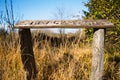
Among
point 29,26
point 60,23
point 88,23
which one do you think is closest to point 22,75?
point 29,26

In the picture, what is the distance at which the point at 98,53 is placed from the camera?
10.4 ft

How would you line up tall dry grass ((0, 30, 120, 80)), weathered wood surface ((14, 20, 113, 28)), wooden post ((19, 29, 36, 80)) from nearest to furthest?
weathered wood surface ((14, 20, 113, 28)) < wooden post ((19, 29, 36, 80)) < tall dry grass ((0, 30, 120, 80))

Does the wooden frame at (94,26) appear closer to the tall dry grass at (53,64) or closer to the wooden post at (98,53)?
the wooden post at (98,53)

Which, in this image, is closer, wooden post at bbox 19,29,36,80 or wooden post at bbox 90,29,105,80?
wooden post at bbox 90,29,105,80

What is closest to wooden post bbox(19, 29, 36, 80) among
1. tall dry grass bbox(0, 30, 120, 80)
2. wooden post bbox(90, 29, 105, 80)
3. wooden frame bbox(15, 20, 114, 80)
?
tall dry grass bbox(0, 30, 120, 80)

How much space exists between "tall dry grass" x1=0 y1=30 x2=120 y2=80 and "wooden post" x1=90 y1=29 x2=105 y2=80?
56cm

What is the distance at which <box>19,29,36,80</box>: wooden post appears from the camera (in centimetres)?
357

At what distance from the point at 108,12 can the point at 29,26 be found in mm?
2900

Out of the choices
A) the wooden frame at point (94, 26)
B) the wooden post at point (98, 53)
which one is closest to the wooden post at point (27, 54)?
the wooden frame at point (94, 26)

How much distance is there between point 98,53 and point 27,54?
3.46ft

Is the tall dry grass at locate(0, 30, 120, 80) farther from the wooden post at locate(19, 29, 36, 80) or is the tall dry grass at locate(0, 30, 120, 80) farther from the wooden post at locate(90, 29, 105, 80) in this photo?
the wooden post at locate(90, 29, 105, 80)

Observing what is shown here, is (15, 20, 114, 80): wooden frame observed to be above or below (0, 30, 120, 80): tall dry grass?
above

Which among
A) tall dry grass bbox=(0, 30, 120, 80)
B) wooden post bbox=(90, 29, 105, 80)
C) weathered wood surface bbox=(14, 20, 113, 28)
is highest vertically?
weathered wood surface bbox=(14, 20, 113, 28)

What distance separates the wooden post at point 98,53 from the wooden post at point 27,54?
3.15 ft
